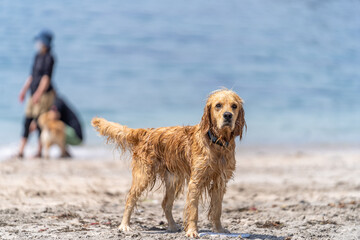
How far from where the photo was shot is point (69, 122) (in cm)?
1333

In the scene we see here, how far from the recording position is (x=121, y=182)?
29.0 ft

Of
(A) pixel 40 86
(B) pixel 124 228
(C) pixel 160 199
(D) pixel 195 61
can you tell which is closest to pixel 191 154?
(B) pixel 124 228

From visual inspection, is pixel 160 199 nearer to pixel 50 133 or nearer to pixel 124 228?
pixel 124 228

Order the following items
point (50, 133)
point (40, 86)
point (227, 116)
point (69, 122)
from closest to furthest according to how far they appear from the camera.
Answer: point (227, 116) → point (40, 86) → point (50, 133) → point (69, 122)

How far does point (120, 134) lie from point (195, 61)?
21.9 m

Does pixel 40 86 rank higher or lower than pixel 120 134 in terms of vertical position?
higher

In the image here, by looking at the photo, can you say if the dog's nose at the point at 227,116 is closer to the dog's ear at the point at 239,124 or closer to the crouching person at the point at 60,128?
the dog's ear at the point at 239,124

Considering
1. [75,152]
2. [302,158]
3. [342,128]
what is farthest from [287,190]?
[342,128]

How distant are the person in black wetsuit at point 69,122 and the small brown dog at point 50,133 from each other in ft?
2.54

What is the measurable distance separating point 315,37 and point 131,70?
12537mm

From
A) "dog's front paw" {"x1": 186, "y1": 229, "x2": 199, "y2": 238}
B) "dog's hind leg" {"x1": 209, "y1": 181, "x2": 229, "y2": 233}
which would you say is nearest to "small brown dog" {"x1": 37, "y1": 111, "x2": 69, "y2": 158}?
"dog's hind leg" {"x1": 209, "y1": 181, "x2": 229, "y2": 233}

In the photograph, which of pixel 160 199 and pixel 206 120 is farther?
pixel 160 199

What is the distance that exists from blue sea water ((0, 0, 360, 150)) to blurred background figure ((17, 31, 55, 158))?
3136 mm

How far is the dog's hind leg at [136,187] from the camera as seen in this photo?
5.10 meters
